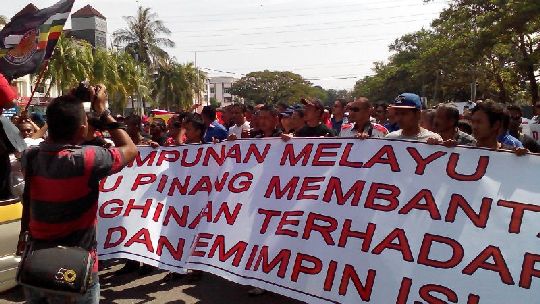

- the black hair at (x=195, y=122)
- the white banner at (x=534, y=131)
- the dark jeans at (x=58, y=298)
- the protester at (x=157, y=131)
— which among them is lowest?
the dark jeans at (x=58, y=298)

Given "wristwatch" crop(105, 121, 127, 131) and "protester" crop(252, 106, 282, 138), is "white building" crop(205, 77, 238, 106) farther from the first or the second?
"wristwatch" crop(105, 121, 127, 131)

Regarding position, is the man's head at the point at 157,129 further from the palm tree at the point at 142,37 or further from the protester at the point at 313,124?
the palm tree at the point at 142,37

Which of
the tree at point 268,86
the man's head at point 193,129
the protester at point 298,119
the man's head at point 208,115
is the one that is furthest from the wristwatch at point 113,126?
the tree at point 268,86

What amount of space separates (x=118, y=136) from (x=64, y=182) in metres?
0.44

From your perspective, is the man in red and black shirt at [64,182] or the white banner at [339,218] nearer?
the man in red and black shirt at [64,182]

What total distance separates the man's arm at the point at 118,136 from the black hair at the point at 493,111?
8.33ft

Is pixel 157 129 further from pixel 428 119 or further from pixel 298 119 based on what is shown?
pixel 428 119

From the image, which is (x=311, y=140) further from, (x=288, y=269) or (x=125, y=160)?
(x=125, y=160)

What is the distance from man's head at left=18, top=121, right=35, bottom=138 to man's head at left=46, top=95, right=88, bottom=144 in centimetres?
475

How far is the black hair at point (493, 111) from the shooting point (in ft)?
13.4

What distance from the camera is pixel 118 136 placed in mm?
2984

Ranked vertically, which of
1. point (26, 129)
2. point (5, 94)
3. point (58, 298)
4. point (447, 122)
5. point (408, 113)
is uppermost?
point (5, 94)

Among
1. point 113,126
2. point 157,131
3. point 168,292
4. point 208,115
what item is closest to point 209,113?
point 208,115

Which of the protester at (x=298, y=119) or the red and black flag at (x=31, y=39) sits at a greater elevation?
the red and black flag at (x=31, y=39)
